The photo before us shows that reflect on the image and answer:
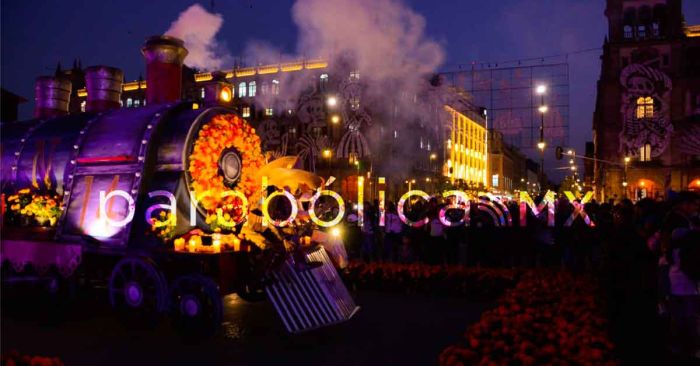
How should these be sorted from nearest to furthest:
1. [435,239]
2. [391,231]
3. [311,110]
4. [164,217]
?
[164,217]
[435,239]
[391,231]
[311,110]

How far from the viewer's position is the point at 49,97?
456 inches

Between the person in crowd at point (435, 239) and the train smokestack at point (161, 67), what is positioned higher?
the train smokestack at point (161, 67)

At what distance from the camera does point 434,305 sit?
10.4 metres

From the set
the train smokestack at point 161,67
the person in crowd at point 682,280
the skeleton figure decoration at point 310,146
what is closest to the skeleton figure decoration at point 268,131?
the skeleton figure decoration at point 310,146

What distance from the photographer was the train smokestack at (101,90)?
36.1ft

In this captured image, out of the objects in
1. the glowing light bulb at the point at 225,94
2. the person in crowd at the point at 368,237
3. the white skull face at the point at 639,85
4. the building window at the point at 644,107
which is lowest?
the person in crowd at the point at 368,237

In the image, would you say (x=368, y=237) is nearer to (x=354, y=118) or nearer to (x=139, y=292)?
(x=139, y=292)

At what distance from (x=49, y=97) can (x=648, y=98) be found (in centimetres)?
5242

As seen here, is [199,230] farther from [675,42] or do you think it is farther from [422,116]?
[675,42]

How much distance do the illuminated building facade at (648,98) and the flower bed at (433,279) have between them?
142ft

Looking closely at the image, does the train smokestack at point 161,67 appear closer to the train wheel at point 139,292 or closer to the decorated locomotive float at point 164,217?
the decorated locomotive float at point 164,217

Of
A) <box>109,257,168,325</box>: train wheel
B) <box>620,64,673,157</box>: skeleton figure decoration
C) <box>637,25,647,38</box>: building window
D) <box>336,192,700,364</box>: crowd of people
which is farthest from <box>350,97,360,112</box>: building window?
<box>637,25,647,38</box>: building window

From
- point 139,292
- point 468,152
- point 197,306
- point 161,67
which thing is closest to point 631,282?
point 197,306

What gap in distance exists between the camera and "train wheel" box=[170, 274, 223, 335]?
7305mm
